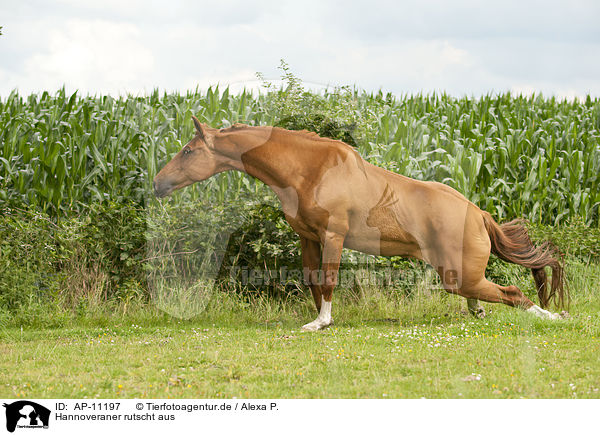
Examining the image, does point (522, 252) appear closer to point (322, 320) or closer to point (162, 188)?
point (322, 320)

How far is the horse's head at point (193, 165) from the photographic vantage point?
6422 mm

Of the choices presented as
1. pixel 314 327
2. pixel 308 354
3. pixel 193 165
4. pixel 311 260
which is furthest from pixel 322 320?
pixel 193 165

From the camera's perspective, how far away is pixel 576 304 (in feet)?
28.0

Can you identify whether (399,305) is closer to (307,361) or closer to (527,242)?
(527,242)

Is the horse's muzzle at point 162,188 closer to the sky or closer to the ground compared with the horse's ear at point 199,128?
closer to the ground

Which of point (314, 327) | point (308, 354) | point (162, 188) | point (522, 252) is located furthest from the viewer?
point (522, 252)

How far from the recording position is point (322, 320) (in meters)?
6.70

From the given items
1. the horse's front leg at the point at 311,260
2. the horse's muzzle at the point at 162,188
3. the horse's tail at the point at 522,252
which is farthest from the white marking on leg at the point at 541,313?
the horse's muzzle at the point at 162,188

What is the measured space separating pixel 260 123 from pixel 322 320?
16.7ft

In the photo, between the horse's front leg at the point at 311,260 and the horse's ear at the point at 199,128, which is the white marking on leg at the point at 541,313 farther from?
the horse's ear at the point at 199,128

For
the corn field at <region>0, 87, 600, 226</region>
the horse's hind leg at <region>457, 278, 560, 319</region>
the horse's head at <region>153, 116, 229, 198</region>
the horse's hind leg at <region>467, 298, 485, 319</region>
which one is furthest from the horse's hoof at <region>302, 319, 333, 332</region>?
the corn field at <region>0, 87, 600, 226</region>

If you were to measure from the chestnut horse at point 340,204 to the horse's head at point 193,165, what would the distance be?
0.04 feet

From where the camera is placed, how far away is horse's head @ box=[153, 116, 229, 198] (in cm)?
642
